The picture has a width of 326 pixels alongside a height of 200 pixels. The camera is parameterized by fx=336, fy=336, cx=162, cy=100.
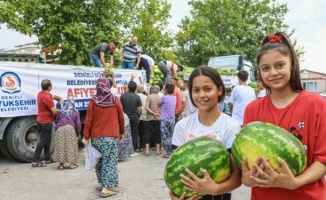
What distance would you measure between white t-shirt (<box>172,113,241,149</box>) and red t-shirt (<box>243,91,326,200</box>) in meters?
0.41

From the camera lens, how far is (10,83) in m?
8.01

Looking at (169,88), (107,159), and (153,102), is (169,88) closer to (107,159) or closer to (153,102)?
(153,102)

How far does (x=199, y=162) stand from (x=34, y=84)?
7.38 meters

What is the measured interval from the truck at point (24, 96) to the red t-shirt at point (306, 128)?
7.35m

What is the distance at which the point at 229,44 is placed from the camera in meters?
32.9

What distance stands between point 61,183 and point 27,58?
13225 mm

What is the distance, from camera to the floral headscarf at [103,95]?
589 cm

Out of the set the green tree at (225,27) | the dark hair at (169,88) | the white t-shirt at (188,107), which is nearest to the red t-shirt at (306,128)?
the dark hair at (169,88)

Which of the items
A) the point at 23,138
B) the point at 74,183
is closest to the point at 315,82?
the point at 23,138

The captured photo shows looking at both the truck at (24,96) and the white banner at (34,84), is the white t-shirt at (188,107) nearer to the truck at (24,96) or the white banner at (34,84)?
the white banner at (34,84)

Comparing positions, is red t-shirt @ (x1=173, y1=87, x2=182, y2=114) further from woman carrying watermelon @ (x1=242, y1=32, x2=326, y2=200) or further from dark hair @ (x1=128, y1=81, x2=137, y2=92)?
woman carrying watermelon @ (x1=242, y1=32, x2=326, y2=200)

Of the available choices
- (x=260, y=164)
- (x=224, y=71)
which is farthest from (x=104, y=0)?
(x=260, y=164)

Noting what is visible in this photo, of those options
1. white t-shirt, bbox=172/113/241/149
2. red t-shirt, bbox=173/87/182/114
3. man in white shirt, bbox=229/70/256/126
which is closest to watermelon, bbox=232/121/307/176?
white t-shirt, bbox=172/113/241/149

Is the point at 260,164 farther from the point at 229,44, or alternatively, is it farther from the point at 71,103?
the point at 229,44
